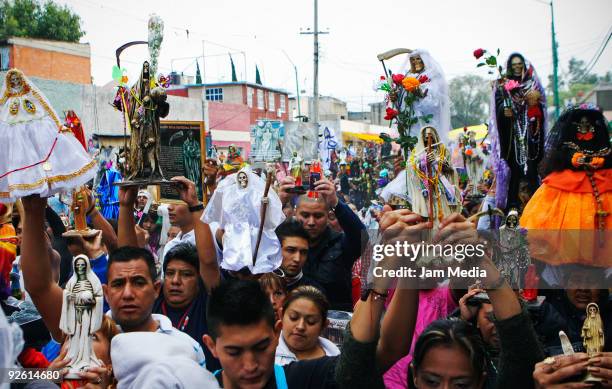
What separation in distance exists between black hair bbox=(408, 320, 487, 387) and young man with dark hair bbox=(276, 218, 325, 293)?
7.28 feet

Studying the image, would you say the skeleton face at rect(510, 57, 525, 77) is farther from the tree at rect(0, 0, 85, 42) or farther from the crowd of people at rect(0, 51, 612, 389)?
the tree at rect(0, 0, 85, 42)

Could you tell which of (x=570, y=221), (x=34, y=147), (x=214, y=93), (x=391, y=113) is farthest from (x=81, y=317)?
(x=214, y=93)

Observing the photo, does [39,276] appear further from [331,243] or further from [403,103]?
[331,243]

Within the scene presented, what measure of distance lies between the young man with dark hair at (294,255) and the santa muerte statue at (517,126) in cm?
203

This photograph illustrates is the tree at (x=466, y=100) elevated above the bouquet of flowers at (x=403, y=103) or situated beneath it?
elevated above

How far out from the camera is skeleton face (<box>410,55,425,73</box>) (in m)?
4.60

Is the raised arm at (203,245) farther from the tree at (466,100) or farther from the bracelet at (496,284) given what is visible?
the tree at (466,100)

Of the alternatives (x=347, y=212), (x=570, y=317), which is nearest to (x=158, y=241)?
(x=347, y=212)

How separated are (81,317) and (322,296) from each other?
1.70 metres

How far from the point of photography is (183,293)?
421 centimetres

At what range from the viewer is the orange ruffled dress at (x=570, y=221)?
159 inches

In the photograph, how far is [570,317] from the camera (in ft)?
10.9

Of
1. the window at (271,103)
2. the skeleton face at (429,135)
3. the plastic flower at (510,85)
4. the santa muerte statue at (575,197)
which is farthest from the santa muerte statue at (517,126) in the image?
the window at (271,103)

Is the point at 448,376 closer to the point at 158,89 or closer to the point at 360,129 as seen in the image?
the point at 158,89
